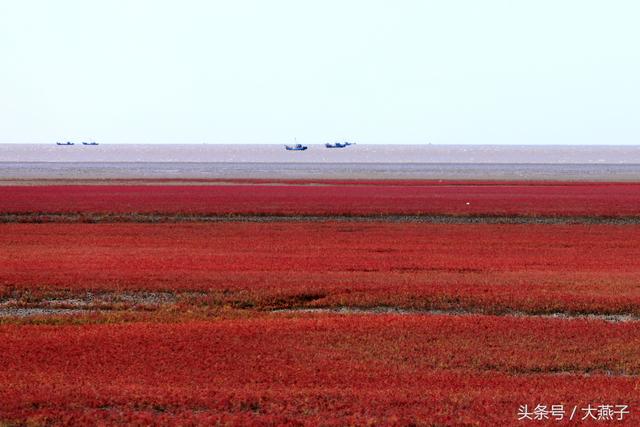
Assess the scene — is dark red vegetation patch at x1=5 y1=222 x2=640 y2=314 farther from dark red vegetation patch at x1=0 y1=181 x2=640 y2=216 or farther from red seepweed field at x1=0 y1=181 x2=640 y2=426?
dark red vegetation patch at x1=0 y1=181 x2=640 y2=216

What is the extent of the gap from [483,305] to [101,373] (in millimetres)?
10933

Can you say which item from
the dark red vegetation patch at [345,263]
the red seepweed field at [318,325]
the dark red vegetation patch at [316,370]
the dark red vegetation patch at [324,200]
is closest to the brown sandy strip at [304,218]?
the dark red vegetation patch at [324,200]

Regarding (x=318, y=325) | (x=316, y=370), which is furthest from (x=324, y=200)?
(x=316, y=370)

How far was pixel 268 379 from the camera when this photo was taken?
16.2 metres

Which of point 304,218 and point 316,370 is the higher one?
point 316,370

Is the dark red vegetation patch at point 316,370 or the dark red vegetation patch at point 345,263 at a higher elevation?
the dark red vegetation patch at point 316,370

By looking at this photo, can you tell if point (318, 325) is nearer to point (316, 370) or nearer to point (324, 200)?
point (316, 370)

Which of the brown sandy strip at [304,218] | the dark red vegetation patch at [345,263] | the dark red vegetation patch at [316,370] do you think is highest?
the dark red vegetation patch at [316,370]

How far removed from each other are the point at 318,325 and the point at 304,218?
32.3 meters

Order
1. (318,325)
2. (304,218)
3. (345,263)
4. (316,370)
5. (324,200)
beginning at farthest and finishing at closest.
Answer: (324,200) < (304,218) < (345,263) < (318,325) < (316,370)

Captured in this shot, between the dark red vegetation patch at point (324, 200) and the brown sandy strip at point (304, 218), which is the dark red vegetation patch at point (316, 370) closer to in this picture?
the brown sandy strip at point (304, 218)

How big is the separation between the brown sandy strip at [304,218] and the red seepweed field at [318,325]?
3.62 m

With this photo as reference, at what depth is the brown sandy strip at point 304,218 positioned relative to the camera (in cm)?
5131

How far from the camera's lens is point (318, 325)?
21203 millimetres
